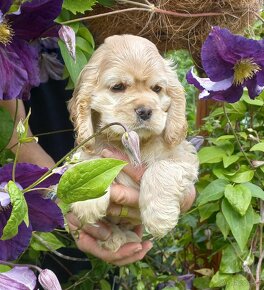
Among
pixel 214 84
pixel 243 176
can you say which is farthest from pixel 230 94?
pixel 243 176

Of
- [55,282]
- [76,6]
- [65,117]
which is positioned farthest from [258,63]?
[65,117]

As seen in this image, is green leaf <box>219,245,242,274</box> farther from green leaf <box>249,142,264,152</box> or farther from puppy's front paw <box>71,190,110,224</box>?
puppy's front paw <box>71,190,110,224</box>

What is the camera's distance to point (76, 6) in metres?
1.08

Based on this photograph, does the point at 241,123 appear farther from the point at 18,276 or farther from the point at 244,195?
the point at 18,276

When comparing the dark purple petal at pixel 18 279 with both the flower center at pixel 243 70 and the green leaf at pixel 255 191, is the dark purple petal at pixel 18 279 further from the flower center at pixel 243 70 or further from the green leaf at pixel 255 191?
the green leaf at pixel 255 191

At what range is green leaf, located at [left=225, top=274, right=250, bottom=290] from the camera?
1.57m

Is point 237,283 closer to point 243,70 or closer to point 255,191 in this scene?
point 255,191

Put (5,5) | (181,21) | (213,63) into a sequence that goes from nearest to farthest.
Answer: (5,5), (213,63), (181,21)

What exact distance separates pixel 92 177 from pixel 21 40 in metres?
0.22

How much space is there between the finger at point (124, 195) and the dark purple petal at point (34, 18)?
0.52m

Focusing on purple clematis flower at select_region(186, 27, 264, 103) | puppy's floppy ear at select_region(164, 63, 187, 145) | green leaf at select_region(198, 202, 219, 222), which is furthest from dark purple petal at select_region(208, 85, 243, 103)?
green leaf at select_region(198, 202, 219, 222)

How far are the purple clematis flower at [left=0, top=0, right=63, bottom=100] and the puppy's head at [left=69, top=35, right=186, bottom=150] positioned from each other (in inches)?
16.5

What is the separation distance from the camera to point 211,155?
1653 millimetres

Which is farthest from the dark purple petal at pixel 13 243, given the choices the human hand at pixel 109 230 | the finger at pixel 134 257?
the finger at pixel 134 257
